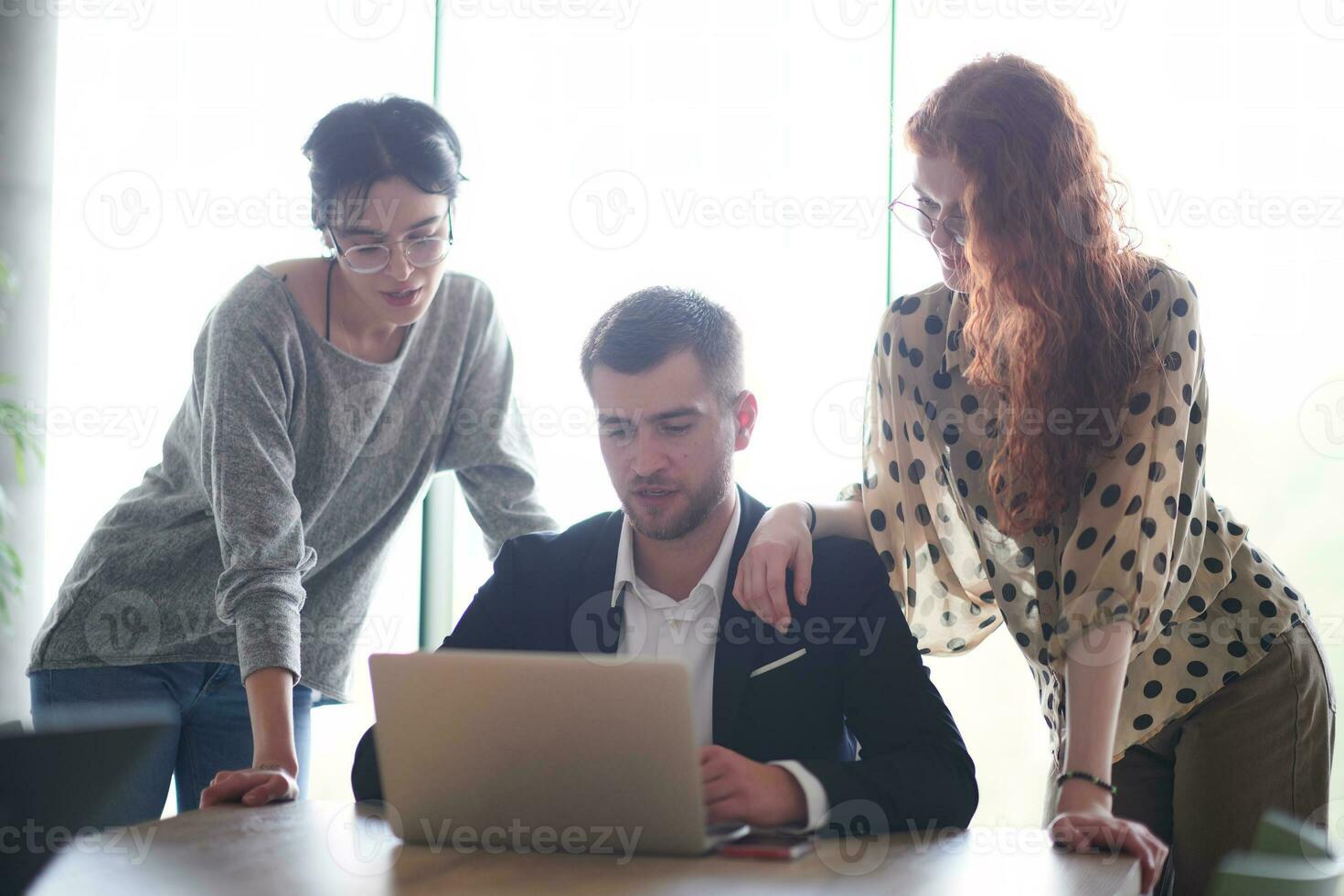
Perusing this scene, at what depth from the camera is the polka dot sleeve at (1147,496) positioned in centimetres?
137

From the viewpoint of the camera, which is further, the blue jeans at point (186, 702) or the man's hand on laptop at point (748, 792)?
the blue jeans at point (186, 702)

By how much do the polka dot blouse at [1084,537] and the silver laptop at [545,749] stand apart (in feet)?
1.79

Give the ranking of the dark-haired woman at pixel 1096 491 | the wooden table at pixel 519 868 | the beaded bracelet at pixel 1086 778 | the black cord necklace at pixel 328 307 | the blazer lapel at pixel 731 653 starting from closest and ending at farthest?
the wooden table at pixel 519 868 → the beaded bracelet at pixel 1086 778 → the dark-haired woman at pixel 1096 491 → the blazer lapel at pixel 731 653 → the black cord necklace at pixel 328 307

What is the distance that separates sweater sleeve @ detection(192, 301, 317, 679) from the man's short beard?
49cm

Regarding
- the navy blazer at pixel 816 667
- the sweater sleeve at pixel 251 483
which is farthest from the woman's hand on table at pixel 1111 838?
the sweater sleeve at pixel 251 483

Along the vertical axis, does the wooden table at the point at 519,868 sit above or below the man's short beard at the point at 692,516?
below

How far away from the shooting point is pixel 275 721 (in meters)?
1.61

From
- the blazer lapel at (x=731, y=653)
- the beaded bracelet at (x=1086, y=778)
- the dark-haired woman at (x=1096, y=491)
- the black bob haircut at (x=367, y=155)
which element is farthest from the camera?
the black bob haircut at (x=367, y=155)

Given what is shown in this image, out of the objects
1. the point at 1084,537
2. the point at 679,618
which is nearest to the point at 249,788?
the point at 679,618

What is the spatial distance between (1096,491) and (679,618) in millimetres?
583

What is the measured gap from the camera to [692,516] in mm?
1728

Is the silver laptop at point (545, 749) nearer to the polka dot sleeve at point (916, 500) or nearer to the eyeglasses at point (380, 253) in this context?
the polka dot sleeve at point (916, 500)

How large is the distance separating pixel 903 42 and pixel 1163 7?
0.55m

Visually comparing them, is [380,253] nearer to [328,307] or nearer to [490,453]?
[328,307]
